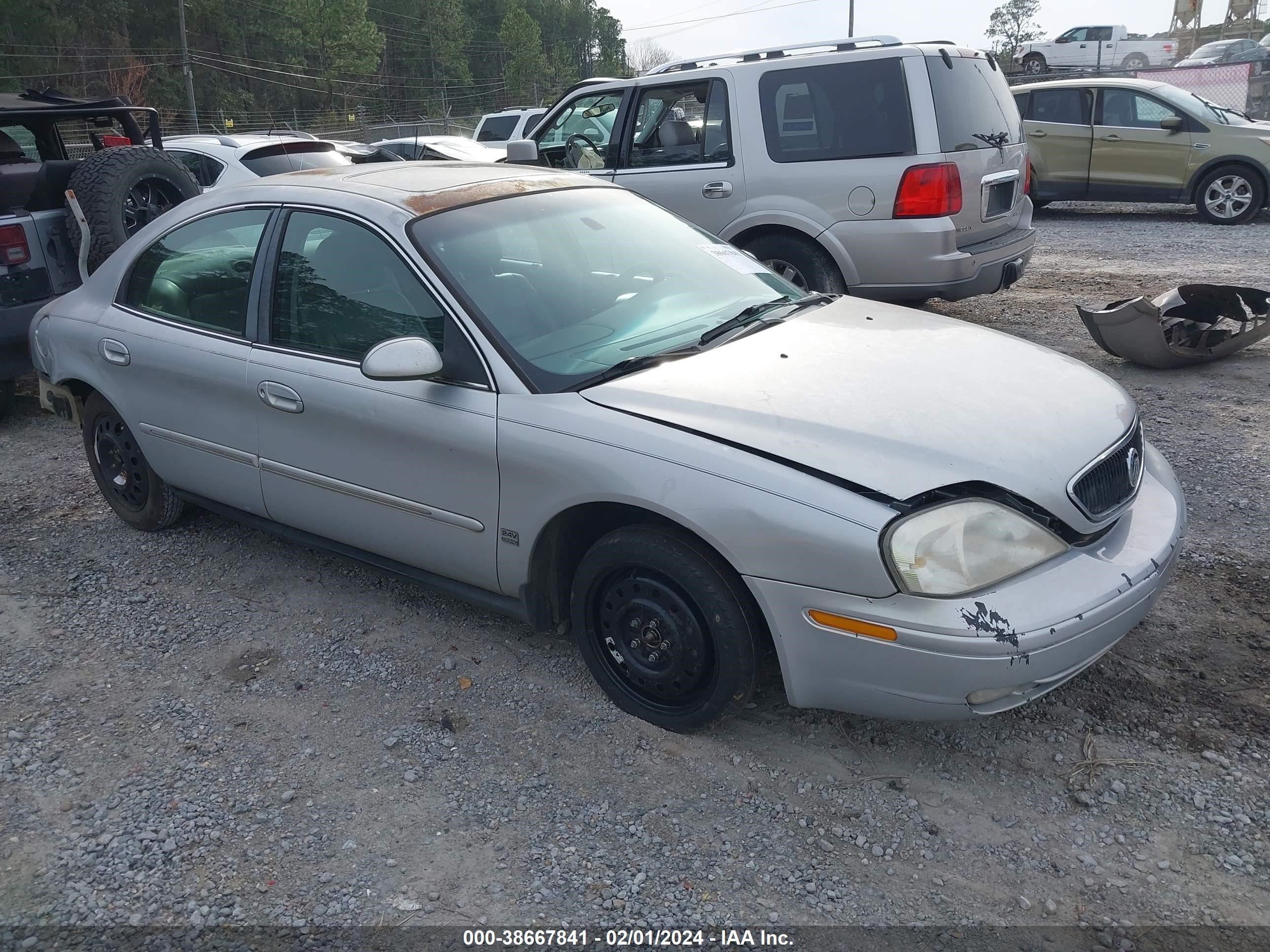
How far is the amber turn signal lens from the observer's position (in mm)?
2564

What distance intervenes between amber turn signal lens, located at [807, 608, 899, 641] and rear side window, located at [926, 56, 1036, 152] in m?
4.67

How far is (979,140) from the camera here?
6.59 metres

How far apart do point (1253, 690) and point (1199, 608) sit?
0.52 meters

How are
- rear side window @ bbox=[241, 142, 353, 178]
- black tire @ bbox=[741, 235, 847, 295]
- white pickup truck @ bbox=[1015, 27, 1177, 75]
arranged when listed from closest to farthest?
black tire @ bbox=[741, 235, 847, 295] → rear side window @ bbox=[241, 142, 353, 178] → white pickup truck @ bbox=[1015, 27, 1177, 75]

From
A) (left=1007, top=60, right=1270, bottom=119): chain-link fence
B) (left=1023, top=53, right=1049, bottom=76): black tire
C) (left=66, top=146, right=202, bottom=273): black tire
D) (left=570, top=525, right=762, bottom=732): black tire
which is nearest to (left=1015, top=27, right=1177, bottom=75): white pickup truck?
(left=1023, top=53, right=1049, bottom=76): black tire

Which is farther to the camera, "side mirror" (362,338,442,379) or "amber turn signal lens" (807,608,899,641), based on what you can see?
"side mirror" (362,338,442,379)

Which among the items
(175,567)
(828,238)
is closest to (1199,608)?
(828,238)

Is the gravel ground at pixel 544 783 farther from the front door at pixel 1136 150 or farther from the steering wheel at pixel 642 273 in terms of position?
the front door at pixel 1136 150

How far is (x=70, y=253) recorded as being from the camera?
6.54 m

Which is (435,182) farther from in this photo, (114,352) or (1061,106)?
(1061,106)

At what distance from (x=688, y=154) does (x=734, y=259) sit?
11.2 ft

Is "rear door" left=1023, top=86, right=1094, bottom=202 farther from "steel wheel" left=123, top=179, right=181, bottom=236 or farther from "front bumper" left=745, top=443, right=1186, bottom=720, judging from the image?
"front bumper" left=745, top=443, right=1186, bottom=720

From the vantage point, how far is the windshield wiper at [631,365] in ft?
10.3

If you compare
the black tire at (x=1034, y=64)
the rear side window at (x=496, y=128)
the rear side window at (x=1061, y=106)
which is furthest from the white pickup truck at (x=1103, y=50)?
the rear side window at (x=1061, y=106)
